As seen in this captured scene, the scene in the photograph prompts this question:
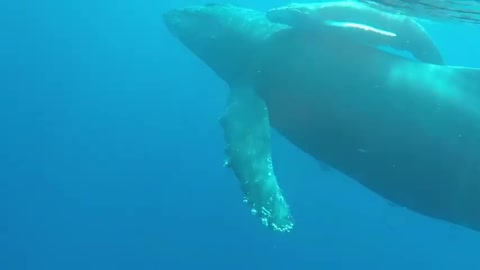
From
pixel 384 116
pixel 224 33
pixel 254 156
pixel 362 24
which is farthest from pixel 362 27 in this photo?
pixel 224 33

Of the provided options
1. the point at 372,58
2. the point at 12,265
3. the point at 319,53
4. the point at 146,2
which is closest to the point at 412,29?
the point at 372,58

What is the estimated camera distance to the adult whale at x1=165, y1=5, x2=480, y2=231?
812 cm

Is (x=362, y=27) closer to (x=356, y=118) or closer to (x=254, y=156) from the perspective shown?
(x=356, y=118)

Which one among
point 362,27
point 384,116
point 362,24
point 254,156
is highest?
point 362,27

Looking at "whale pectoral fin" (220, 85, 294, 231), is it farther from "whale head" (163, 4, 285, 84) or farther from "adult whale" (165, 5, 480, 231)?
"whale head" (163, 4, 285, 84)

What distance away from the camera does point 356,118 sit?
28.1 ft

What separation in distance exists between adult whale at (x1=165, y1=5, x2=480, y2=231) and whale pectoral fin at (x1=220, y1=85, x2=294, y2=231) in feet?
0.05

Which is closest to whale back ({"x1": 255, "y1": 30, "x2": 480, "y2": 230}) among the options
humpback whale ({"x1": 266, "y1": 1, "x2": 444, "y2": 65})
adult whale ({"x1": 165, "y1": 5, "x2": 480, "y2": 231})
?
adult whale ({"x1": 165, "y1": 5, "x2": 480, "y2": 231})

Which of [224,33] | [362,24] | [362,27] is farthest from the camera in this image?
[224,33]

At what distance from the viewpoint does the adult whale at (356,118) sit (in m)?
8.12

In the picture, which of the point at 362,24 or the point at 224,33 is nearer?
the point at 362,24

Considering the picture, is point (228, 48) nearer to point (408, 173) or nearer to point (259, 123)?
point (259, 123)

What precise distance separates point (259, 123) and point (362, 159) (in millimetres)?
1527

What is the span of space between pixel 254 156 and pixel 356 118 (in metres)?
1.49
